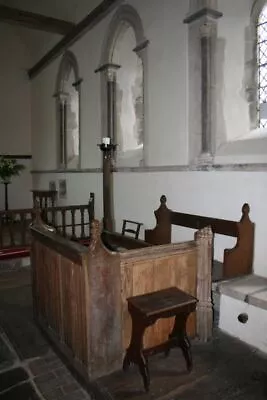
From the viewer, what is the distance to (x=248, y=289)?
277 centimetres

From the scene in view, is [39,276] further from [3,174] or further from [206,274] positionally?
[3,174]

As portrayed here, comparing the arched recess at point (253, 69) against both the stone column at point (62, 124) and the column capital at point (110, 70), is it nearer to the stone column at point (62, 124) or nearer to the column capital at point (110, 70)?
the column capital at point (110, 70)

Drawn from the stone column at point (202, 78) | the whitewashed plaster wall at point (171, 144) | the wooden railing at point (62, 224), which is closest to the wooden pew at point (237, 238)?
the whitewashed plaster wall at point (171, 144)

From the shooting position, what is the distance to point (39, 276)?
2963mm

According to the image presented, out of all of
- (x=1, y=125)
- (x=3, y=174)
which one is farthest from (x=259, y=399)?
(x=1, y=125)

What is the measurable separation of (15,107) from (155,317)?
25.1 ft

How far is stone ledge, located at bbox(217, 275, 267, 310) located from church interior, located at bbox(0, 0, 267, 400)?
0.05 ft

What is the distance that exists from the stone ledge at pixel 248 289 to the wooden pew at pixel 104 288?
27cm

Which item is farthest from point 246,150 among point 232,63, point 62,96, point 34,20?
point 34,20

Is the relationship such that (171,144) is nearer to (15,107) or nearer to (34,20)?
(34,20)

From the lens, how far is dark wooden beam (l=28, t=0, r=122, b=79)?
5.35 m

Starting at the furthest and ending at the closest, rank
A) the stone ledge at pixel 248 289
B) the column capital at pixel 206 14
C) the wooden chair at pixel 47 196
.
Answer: the wooden chair at pixel 47 196, the column capital at pixel 206 14, the stone ledge at pixel 248 289

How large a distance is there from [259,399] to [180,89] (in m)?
3.19

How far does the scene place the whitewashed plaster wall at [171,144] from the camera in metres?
3.44
